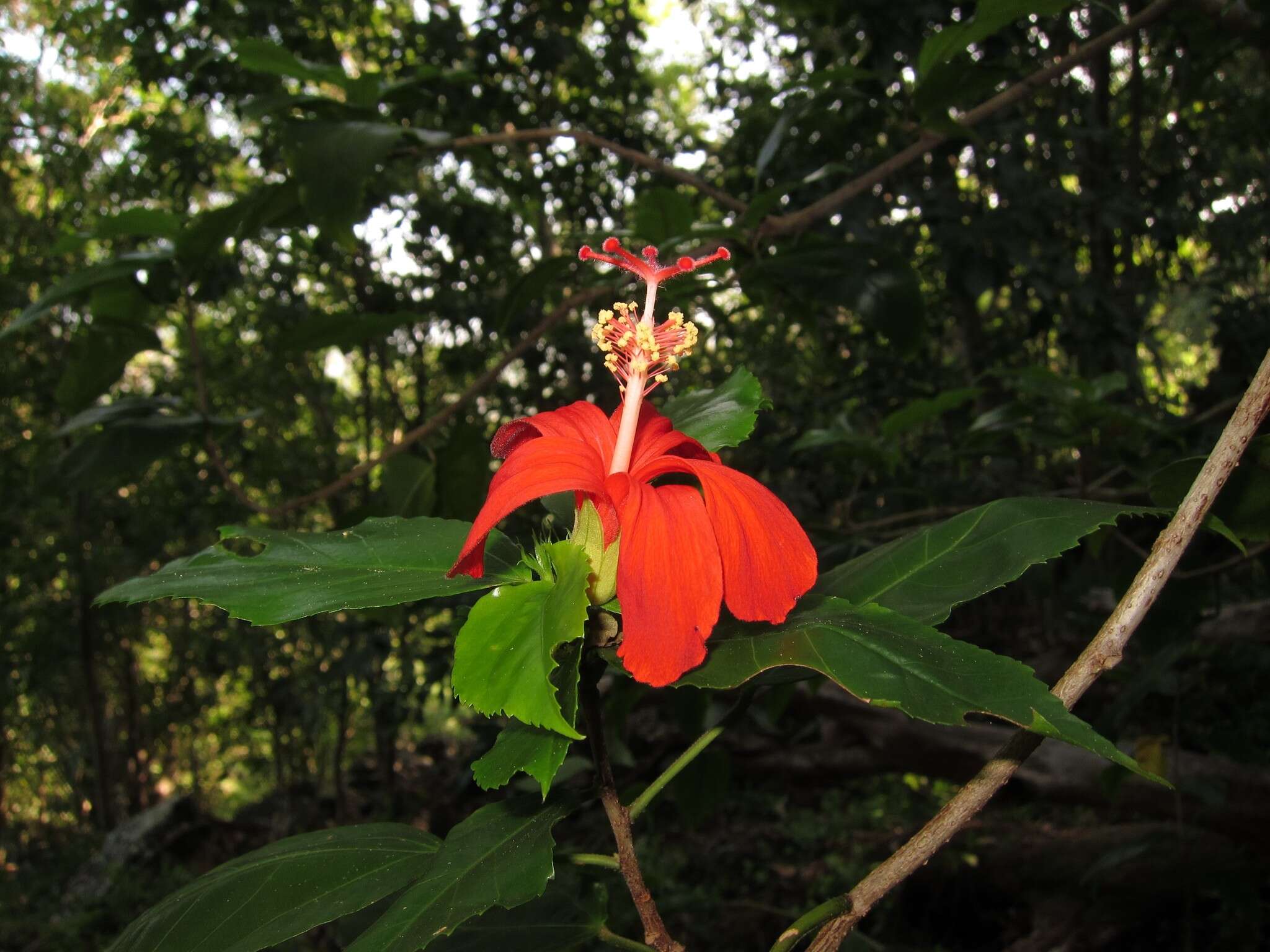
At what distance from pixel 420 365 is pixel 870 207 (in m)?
3.04

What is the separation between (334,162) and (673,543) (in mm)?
1021

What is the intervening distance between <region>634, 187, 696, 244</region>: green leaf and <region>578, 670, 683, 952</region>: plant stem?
1017 millimetres

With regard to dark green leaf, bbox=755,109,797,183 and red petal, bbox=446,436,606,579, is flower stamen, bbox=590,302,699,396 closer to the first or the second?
red petal, bbox=446,436,606,579

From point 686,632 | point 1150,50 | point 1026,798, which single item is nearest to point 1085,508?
point 686,632

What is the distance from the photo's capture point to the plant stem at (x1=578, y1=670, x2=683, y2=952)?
0.66 meters

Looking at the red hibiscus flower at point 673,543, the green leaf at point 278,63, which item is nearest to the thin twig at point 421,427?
the green leaf at point 278,63

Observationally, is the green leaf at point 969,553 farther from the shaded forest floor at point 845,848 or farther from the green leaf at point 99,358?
the green leaf at point 99,358

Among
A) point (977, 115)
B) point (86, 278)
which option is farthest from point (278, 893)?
point (977, 115)

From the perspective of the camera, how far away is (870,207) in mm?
2666

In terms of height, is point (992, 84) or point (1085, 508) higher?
point (992, 84)

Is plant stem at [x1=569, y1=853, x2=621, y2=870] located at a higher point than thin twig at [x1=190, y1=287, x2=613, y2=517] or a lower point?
lower

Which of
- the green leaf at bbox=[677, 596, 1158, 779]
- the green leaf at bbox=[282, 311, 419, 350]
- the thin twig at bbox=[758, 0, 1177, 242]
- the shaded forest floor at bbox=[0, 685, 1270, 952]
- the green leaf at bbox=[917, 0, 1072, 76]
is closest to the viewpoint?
the green leaf at bbox=[677, 596, 1158, 779]

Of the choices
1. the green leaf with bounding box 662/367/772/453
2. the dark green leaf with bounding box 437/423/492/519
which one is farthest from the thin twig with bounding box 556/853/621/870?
the dark green leaf with bounding box 437/423/492/519

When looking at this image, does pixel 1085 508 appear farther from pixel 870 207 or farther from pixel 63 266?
pixel 63 266
